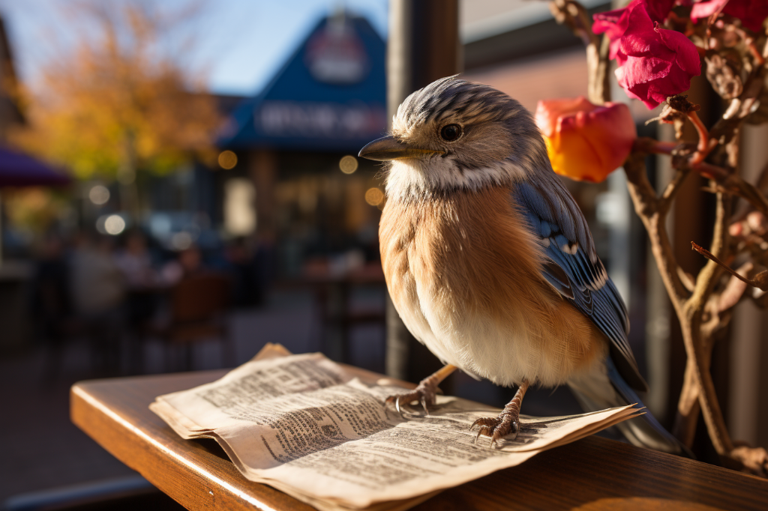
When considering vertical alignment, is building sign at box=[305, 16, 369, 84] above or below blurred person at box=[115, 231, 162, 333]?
above

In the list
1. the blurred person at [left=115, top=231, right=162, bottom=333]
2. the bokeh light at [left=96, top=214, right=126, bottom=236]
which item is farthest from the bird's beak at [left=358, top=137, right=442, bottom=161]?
the bokeh light at [left=96, top=214, right=126, bottom=236]

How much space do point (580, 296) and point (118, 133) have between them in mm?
11900

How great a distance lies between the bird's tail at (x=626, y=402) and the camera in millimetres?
1062

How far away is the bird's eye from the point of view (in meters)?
1.03

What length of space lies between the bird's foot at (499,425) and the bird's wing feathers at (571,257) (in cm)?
24

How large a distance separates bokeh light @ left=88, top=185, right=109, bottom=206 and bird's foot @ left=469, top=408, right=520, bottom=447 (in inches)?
770

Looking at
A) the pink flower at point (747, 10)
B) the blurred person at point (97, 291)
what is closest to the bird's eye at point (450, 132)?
the pink flower at point (747, 10)

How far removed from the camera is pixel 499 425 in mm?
916

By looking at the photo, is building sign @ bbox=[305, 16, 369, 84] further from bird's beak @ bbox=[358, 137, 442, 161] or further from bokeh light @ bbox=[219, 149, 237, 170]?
bird's beak @ bbox=[358, 137, 442, 161]

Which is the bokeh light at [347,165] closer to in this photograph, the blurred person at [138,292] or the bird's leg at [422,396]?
the blurred person at [138,292]

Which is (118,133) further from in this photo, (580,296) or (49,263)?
(580,296)

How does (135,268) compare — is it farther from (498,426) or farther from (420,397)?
(498,426)

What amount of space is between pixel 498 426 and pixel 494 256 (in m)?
0.29

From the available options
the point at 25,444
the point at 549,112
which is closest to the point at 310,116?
the point at 25,444
